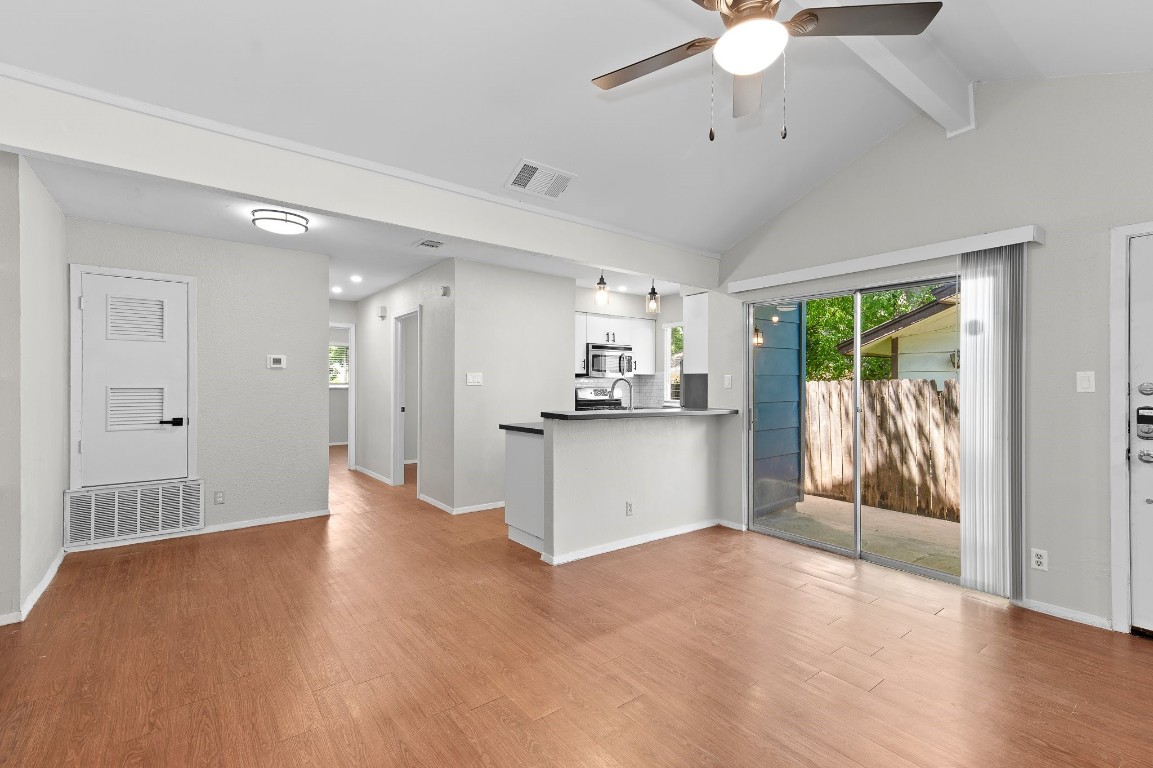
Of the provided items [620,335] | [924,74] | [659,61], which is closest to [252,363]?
[620,335]

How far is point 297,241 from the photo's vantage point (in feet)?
16.0

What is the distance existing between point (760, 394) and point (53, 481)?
552 cm

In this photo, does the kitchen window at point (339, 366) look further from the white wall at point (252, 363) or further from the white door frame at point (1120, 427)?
the white door frame at point (1120, 427)

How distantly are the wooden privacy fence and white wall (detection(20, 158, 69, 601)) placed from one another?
214 inches

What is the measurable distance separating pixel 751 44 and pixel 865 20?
438 millimetres

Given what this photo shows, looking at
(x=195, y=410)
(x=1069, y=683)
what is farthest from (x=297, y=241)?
(x=1069, y=683)

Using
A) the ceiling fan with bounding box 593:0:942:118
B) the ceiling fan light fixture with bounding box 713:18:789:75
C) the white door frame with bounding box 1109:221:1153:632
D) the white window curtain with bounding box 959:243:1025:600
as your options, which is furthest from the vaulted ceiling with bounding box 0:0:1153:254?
the white window curtain with bounding box 959:243:1025:600

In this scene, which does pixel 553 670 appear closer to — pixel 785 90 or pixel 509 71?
pixel 509 71

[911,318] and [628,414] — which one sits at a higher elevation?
[911,318]

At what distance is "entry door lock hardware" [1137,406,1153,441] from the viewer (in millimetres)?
2797

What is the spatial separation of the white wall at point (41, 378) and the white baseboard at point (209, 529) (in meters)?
0.24

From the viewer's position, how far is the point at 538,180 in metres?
3.50

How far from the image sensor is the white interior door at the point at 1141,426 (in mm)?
2797

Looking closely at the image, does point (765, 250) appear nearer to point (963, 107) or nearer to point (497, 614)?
point (963, 107)
